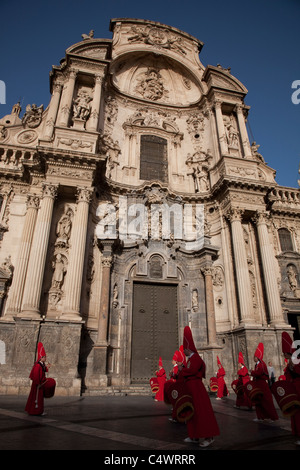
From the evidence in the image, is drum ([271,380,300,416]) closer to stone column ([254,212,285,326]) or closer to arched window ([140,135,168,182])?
stone column ([254,212,285,326])

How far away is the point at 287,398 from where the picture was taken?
5250mm

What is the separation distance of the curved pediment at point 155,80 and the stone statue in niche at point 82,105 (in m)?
3.78

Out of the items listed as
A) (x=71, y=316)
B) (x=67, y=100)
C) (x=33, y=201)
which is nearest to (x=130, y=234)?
(x=33, y=201)

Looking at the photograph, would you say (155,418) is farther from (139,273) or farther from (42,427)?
(139,273)

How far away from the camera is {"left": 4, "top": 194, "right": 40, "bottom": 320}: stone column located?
1373 centimetres

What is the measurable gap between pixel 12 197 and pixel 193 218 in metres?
10.3

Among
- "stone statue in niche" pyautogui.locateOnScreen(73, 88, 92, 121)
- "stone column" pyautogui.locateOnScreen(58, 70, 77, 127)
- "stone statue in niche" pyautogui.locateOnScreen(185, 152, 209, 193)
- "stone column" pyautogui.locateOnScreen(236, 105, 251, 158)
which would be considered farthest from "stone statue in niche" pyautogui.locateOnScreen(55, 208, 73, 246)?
"stone column" pyautogui.locateOnScreen(236, 105, 251, 158)

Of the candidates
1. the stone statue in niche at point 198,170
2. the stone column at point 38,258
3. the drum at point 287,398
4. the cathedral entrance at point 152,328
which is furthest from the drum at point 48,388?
the stone statue in niche at point 198,170

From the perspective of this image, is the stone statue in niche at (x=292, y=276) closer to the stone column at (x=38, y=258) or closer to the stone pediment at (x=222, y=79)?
the stone pediment at (x=222, y=79)

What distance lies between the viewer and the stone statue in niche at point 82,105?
59.4 feet

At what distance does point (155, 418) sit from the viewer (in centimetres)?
700

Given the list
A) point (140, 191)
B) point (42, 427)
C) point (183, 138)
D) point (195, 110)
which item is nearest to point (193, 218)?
point (140, 191)

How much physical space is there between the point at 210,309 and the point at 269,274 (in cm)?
365

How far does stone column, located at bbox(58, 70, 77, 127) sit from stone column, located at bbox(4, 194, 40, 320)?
480 cm
